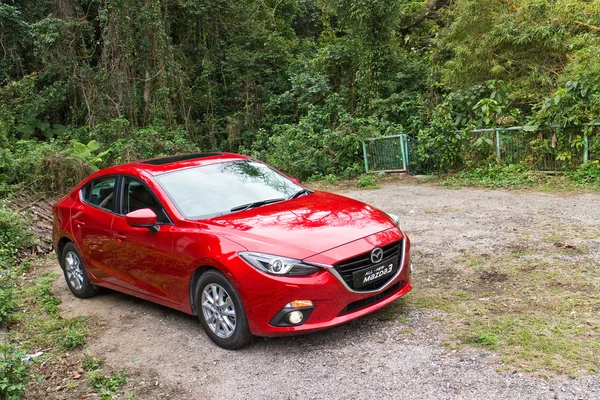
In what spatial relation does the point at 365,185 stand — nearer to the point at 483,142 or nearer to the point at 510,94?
the point at 483,142

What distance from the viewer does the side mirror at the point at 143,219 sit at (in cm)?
491

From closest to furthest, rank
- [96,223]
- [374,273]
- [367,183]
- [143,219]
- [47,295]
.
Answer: [374,273] → [143,219] → [96,223] → [47,295] → [367,183]

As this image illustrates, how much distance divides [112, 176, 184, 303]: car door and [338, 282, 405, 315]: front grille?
1.50 m

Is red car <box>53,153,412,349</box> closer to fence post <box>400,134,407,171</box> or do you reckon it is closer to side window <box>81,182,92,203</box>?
side window <box>81,182,92,203</box>

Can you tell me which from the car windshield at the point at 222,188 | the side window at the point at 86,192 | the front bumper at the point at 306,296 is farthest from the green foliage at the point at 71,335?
the front bumper at the point at 306,296

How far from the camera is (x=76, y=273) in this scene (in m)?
6.45

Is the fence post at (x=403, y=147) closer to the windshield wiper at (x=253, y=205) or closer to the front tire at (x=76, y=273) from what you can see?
the windshield wiper at (x=253, y=205)

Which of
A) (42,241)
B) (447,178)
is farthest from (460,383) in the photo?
(447,178)

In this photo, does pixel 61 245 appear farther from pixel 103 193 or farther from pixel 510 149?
pixel 510 149

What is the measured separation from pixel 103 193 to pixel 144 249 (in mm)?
1236

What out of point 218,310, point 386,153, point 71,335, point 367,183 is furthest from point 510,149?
point 71,335

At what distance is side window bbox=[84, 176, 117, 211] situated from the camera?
5827mm

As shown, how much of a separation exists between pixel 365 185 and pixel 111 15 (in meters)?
10.9

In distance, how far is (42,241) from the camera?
9.39 meters
